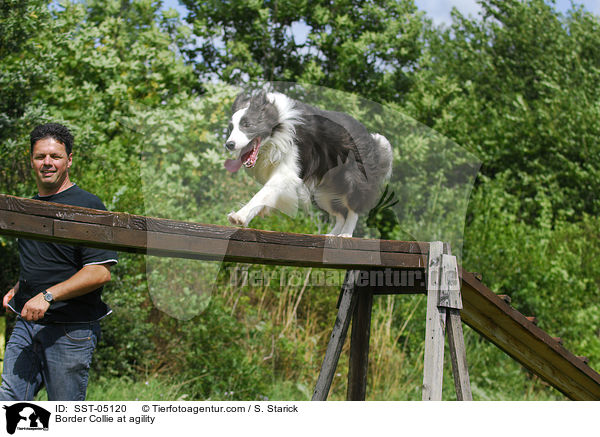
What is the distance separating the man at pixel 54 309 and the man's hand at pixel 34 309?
14 centimetres

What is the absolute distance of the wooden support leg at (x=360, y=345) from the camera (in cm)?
400

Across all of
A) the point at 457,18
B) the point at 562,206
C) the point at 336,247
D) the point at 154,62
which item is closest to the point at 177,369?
the point at 154,62

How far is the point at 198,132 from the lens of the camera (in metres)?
3.51

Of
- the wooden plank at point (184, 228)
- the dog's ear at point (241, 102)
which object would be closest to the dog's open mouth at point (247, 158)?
the dog's ear at point (241, 102)

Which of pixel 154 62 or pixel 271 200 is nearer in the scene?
pixel 271 200

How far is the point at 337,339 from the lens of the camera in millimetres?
3709

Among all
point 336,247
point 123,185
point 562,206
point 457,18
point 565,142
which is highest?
point 457,18

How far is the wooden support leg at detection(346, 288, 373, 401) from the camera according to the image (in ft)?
13.1

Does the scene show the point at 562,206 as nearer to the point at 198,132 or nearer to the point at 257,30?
the point at 257,30

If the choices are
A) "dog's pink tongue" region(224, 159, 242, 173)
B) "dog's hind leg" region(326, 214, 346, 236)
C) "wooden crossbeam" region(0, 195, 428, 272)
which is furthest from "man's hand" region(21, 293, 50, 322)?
"dog's hind leg" region(326, 214, 346, 236)

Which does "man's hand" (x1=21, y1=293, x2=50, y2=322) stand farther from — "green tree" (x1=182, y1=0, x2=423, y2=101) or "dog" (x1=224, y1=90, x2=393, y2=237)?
"green tree" (x1=182, y1=0, x2=423, y2=101)

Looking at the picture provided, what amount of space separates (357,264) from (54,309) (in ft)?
4.97

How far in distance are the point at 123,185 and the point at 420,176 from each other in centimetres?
334

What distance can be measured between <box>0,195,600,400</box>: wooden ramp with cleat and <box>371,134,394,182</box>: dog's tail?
40cm
